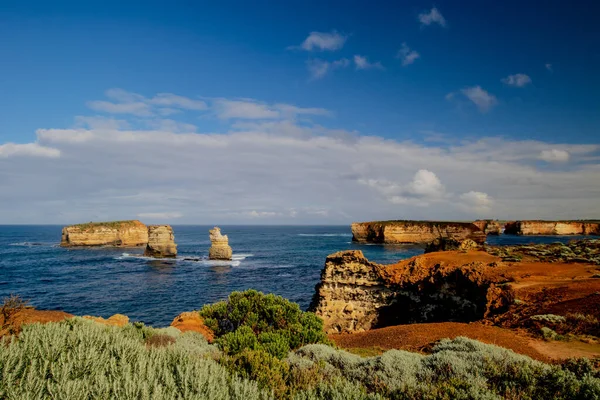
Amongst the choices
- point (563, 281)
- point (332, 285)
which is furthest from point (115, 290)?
point (563, 281)

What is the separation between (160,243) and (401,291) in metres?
62.6

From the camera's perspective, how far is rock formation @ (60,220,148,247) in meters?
95.2

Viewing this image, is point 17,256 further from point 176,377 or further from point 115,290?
point 176,377

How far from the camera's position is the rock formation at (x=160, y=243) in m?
73.0

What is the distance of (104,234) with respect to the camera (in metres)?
98.1

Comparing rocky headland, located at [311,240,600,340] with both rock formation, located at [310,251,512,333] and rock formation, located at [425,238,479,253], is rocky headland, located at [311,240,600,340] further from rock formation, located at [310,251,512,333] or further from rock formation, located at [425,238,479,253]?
rock formation, located at [425,238,479,253]

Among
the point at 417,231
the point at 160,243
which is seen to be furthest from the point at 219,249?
the point at 417,231

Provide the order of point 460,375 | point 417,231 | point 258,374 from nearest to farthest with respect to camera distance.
Answer: point 258,374 < point 460,375 < point 417,231

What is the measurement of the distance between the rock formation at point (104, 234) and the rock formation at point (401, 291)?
92.2 m

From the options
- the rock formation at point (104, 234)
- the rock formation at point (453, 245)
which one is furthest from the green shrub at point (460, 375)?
the rock formation at point (104, 234)

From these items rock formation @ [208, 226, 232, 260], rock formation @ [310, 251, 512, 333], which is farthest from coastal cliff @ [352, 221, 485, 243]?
rock formation @ [310, 251, 512, 333]

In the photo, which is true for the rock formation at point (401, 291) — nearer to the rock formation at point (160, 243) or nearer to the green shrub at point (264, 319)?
the green shrub at point (264, 319)

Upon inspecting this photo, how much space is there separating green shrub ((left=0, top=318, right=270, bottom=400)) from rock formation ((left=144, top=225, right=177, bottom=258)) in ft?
228

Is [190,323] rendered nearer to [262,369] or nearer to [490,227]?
[262,369]
